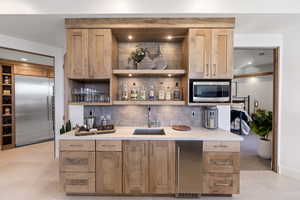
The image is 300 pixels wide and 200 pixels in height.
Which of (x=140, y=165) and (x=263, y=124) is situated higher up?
(x=263, y=124)

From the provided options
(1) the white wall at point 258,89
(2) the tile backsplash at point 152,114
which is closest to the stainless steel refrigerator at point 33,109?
(2) the tile backsplash at point 152,114

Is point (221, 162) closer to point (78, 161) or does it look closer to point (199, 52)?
point (199, 52)

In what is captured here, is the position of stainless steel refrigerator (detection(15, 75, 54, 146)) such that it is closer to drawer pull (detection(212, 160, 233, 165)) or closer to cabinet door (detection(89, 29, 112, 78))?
cabinet door (detection(89, 29, 112, 78))

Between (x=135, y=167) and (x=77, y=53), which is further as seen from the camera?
(x=77, y=53)

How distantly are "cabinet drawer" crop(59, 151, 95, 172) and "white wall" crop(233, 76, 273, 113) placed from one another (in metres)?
7.06

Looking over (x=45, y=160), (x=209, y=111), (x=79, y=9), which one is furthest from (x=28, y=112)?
(x=209, y=111)

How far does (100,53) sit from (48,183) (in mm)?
2285

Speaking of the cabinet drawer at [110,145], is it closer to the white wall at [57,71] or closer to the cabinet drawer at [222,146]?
the cabinet drawer at [222,146]

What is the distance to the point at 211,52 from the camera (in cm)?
238

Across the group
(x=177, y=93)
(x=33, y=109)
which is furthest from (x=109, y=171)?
(x=33, y=109)

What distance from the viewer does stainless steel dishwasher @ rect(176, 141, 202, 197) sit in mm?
2115

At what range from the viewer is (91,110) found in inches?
113

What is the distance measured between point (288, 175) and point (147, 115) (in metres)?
2.76

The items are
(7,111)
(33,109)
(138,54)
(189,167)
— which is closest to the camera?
(189,167)
